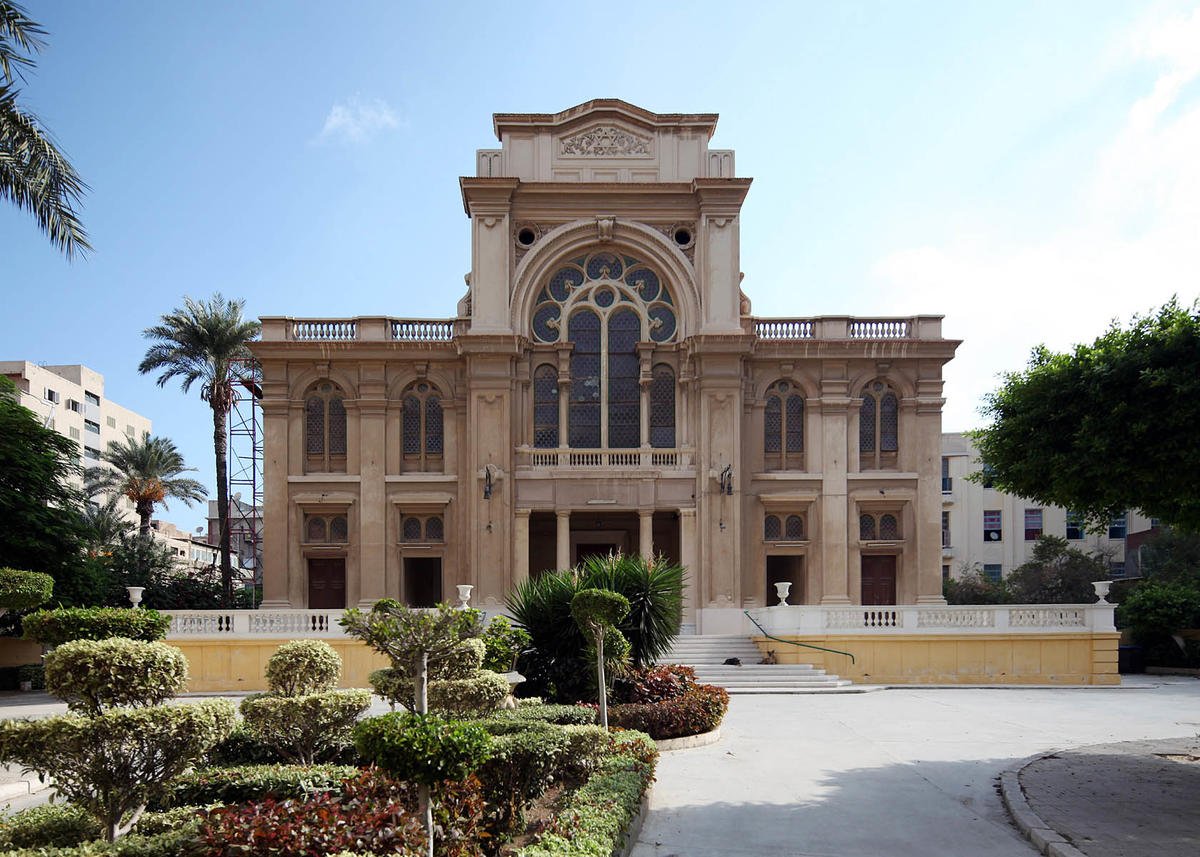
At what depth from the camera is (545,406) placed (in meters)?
30.7

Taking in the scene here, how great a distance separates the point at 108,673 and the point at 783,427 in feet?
82.6

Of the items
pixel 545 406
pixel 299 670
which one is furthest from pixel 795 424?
pixel 299 670

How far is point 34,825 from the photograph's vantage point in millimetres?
7516

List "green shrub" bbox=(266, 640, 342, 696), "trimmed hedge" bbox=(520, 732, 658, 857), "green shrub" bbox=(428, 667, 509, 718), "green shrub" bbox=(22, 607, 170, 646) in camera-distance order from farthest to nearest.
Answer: "green shrub" bbox=(428, 667, 509, 718) → "green shrub" bbox=(266, 640, 342, 696) → "green shrub" bbox=(22, 607, 170, 646) → "trimmed hedge" bbox=(520, 732, 658, 857)

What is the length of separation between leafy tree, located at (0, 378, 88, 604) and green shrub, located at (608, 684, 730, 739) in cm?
1857

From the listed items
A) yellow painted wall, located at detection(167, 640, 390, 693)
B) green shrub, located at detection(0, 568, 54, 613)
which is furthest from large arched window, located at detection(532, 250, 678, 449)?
green shrub, located at detection(0, 568, 54, 613)

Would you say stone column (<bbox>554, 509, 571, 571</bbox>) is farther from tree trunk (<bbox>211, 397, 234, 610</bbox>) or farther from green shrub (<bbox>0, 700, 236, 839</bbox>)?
green shrub (<bbox>0, 700, 236, 839</bbox>)

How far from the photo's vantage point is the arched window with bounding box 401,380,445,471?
3077 centimetres

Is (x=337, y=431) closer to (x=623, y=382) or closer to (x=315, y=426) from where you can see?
(x=315, y=426)

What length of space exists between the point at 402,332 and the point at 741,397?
11.3m

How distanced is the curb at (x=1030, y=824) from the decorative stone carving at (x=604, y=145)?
2370 centimetres

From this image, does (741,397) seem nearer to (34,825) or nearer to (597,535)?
(597,535)

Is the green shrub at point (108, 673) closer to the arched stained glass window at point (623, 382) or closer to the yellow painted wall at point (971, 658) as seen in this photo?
the yellow painted wall at point (971, 658)

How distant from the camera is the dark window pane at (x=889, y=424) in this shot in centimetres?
3092
